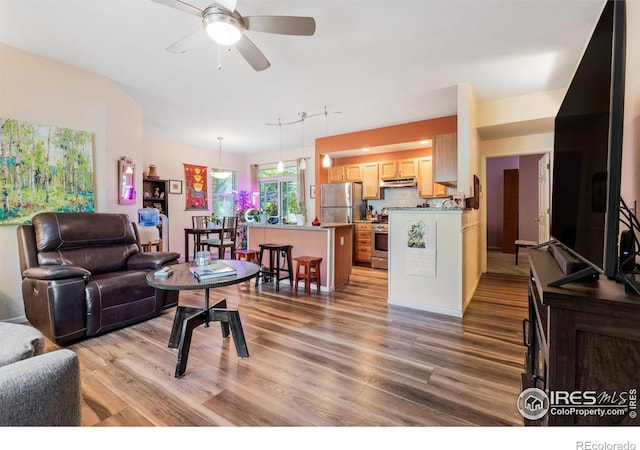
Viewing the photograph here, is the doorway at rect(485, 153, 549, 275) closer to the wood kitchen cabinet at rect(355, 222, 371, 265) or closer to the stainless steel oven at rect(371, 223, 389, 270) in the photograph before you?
the stainless steel oven at rect(371, 223, 389, 270)

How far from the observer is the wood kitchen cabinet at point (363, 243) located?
5.86m

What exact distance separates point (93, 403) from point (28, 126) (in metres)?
2.97

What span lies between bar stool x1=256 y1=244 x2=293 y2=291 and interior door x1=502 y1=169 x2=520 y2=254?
20.2ft

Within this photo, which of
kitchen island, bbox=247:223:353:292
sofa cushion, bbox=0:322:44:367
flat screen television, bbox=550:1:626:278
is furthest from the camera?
kitchen island, bbox=247:223:353:292

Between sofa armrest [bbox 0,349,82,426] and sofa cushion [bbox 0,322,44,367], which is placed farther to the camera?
sofa cushion [bbox 0,322,44,367]

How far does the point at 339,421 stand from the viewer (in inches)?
60.4

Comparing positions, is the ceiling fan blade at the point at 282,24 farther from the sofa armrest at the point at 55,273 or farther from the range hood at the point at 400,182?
the range hood at the point at 400,182

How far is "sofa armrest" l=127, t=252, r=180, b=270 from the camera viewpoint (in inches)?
121

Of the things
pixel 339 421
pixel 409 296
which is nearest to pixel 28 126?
pixel 339 421

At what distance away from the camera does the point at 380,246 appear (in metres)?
5.62

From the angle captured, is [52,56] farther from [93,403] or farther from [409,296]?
[409,296]

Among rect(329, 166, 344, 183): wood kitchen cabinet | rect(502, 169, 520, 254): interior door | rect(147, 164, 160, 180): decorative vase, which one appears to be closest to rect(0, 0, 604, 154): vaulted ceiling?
rect(147, 164, 160, 180): decorative vase

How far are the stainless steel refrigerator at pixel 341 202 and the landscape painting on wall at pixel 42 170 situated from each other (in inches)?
157

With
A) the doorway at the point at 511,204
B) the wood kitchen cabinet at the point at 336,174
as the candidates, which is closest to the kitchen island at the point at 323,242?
the wood kitchen cabinet at the point at 336,174
